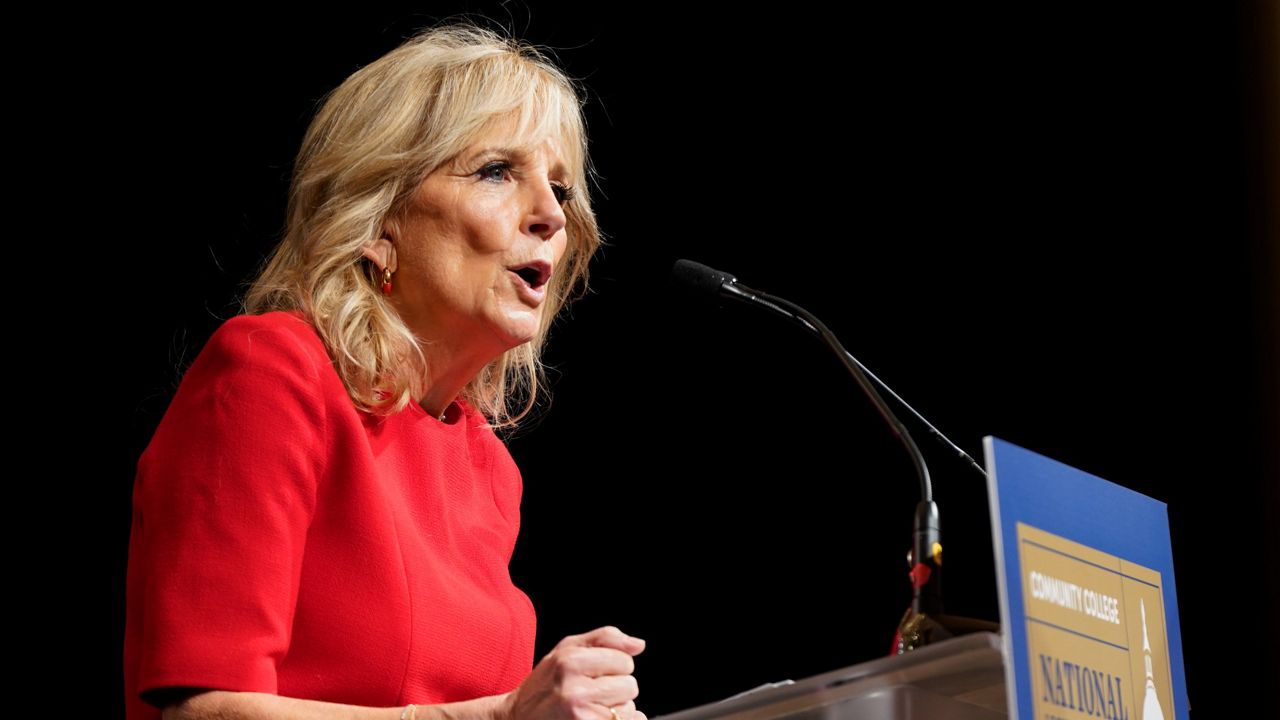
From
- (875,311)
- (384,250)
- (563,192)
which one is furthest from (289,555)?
(875,311)

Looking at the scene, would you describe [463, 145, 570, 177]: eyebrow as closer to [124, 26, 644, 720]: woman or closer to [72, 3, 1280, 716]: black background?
[124, 26, 644, 720]: woman

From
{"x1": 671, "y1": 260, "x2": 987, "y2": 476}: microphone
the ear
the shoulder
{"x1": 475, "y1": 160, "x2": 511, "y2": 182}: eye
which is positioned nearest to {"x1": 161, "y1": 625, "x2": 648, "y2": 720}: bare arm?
the shoulder

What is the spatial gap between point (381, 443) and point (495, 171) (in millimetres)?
463

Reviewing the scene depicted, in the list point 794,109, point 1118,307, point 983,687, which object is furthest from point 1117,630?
point 794,109

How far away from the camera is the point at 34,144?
2.90 m

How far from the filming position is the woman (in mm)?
1542

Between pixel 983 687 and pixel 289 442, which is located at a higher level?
pixel 289 442

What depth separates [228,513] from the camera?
159 cm

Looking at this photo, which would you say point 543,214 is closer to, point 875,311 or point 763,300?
point 763,300

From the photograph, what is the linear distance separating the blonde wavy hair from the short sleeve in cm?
14

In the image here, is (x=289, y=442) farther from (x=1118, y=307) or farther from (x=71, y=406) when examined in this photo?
(x=1118, y=307)

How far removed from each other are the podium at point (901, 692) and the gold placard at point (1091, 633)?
0.05 m

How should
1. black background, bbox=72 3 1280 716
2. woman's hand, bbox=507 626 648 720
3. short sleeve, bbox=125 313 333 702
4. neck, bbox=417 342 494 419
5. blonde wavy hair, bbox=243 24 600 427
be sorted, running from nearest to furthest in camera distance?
woman's hand, bbox=507 626 648 720 → short sleeve, bbox=125 313 333 702 → blonde wavy hair, bbox=243 24 600 427 → neck, bbox=417 342 494 419 → black background, bbox=72 3 1280 716

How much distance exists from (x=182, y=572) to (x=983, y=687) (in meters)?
0.89
